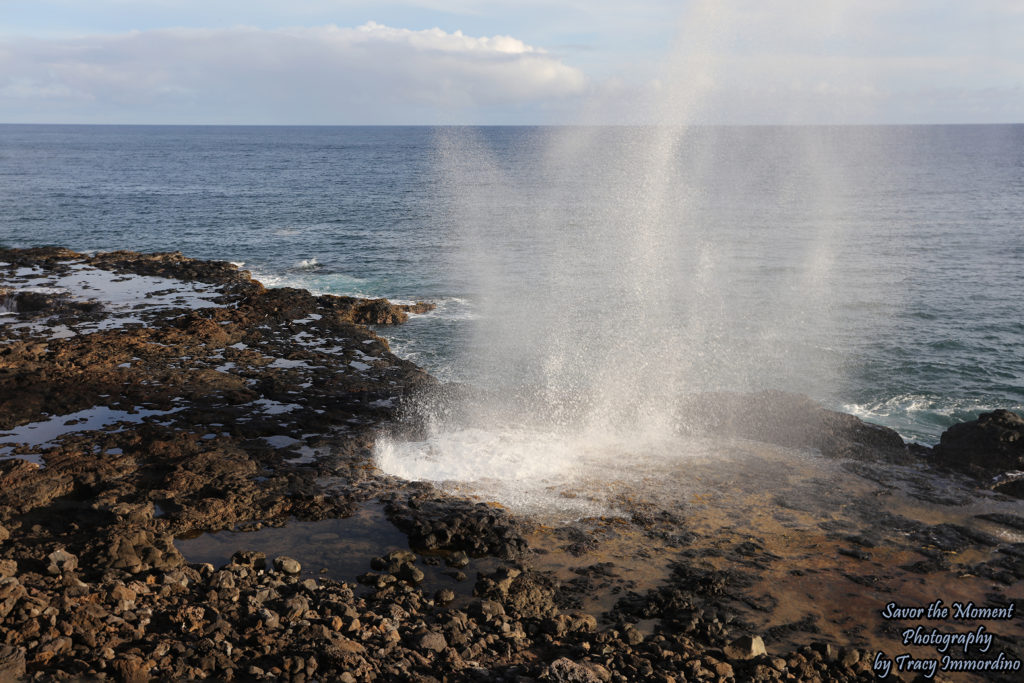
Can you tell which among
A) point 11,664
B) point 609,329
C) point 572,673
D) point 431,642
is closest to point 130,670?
point 11,664

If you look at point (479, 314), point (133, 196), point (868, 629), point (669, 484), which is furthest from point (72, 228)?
point (868, 629)

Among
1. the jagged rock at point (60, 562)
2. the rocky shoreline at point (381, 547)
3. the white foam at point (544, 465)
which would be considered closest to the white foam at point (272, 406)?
the rocky shoreline at point (381, 547)

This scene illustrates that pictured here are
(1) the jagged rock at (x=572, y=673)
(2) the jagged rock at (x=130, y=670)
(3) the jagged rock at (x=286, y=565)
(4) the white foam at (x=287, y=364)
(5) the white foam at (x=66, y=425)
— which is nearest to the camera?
(2) the jagged rock at (x=130, y=670)

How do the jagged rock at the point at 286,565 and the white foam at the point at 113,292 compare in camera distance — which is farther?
the white foam at the point at 113,292

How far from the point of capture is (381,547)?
1894 cm

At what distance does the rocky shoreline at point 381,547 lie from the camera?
46.8 ft

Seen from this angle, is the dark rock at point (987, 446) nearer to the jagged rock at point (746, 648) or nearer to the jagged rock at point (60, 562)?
the jagged rock at point (746, 648)

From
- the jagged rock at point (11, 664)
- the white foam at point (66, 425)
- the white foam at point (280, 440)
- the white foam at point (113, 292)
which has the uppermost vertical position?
the white foam at point (113, 292)

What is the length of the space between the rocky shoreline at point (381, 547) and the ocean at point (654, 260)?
23.2ft

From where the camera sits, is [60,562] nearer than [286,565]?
Yes

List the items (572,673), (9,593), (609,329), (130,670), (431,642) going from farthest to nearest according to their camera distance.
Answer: (609,329)
(9,593)
(431,642)
(572,673)
(130,670)

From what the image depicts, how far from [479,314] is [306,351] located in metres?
13.6

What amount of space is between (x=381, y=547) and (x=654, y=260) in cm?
4657

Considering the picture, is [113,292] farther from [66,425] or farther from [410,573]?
[410,573]
